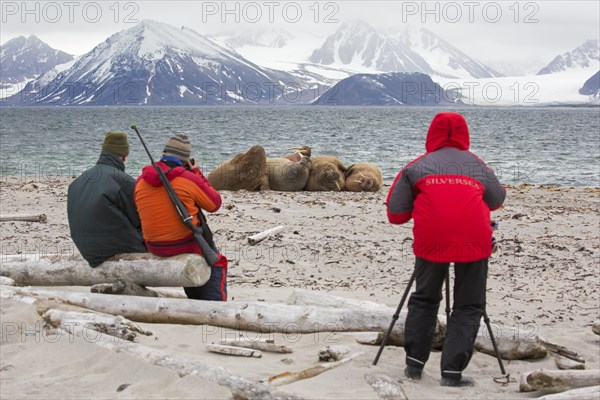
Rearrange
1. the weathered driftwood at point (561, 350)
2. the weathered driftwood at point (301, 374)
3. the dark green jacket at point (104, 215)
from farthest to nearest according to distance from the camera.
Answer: the dark green jacket at point (104, 215)
the weathered driftwood at point (561, 350)
the weathered driftwood at point (301, 374)

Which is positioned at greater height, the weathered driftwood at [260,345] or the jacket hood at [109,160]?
the jacket hood at [109,160]

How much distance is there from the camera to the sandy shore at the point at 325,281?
5.30m

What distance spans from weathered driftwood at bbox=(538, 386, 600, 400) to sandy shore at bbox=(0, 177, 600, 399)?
0.40 m

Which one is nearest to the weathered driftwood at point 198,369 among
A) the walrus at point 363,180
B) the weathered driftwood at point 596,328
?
the weathered driftwood at point 596,328

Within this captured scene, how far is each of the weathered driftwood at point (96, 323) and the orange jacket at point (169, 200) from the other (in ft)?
3.57

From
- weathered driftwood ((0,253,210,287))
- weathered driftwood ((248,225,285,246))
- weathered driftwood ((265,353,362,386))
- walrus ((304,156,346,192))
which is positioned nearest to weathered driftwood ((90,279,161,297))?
weathered driftwood ((0,253,210,287))

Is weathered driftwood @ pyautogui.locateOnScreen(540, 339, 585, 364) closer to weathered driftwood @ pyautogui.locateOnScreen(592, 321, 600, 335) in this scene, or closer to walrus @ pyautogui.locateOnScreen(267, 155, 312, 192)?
weathered driftwood @ pyautogui.locateOnScreen(592, 321, 600, 335)

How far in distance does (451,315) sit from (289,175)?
12.1 meters

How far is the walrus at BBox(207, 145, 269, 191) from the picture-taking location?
17453 mm

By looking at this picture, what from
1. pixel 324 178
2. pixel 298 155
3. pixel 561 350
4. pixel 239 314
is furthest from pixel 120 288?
pixel 298 155

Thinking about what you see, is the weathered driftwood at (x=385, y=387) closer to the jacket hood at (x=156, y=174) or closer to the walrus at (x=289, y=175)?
the jacket hood at (x=156, y=174)

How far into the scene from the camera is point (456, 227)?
536cm

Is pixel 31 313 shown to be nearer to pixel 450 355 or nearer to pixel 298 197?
pixel 450 355

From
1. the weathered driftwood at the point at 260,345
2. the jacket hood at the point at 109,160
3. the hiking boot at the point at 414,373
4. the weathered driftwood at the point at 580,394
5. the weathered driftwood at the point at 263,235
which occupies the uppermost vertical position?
the jacket hood at the point at 109,160
